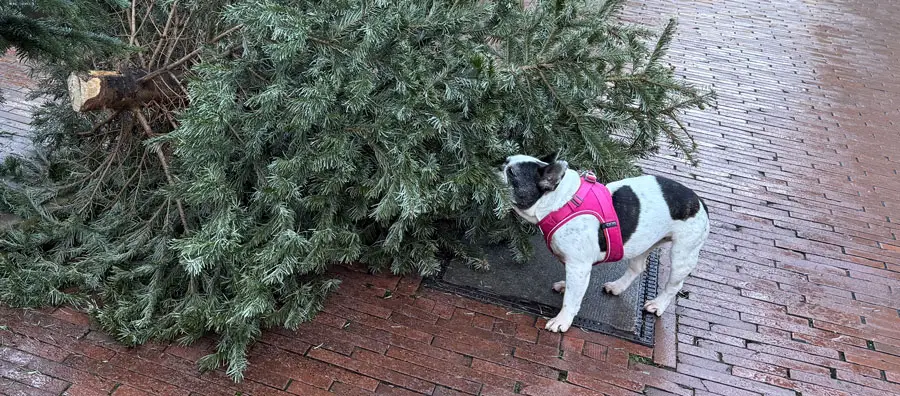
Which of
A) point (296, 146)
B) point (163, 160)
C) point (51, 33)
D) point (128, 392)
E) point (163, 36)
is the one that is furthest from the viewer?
point (163, 36)

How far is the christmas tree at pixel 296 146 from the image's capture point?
13.7 ft

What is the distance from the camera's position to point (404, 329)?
15.0 feet

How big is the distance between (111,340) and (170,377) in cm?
50

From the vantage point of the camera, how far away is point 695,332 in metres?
4.84

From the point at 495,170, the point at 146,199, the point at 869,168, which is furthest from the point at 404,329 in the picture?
the point at 869,168

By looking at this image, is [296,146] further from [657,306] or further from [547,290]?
[657,306]

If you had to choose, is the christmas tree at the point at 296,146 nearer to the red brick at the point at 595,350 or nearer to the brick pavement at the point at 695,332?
the brick pavement at the point at 695,332

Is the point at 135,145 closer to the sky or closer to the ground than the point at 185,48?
closer to the ground

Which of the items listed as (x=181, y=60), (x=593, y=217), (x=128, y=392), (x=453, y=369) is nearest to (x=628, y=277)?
(x=593, y=217)

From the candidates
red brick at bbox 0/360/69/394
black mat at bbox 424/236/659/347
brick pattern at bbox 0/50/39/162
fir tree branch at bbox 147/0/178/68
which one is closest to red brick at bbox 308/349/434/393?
black mat at bbox 424/236/659/347

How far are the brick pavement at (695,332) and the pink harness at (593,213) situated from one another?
2.30 ft

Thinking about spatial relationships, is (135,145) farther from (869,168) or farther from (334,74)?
(869,168)

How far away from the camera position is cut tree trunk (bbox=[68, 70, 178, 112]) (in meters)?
4.43

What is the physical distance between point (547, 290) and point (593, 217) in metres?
0.89
